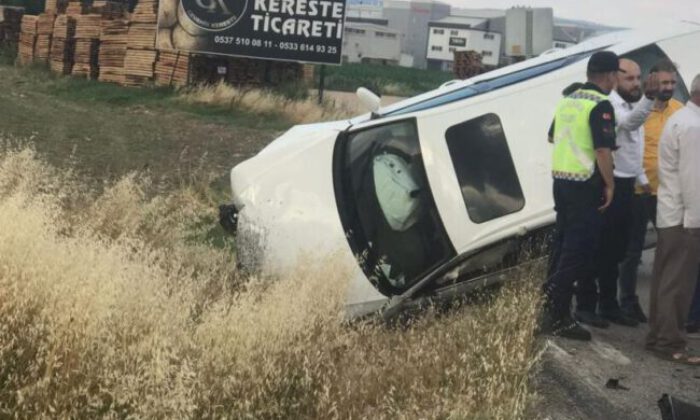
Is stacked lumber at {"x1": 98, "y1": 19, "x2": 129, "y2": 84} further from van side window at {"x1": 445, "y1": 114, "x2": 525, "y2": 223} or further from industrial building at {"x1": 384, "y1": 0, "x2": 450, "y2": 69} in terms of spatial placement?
industrial building at {"x1": 384, "y1": 0, "x2": 450, "y2": 69}

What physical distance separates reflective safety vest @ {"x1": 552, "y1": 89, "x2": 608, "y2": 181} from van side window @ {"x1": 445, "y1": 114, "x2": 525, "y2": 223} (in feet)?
2.16

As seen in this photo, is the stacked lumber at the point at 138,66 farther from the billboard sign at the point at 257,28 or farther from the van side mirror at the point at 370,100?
the van side mirror at the point at 370,100

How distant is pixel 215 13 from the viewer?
1973 centimetres

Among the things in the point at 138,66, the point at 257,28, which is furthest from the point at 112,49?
the point at 257,28

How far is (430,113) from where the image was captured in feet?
19.3

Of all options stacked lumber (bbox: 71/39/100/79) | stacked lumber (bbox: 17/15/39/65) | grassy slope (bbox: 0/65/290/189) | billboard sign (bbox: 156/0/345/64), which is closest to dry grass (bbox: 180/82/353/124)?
grassy slope (bbox: 0/65/290/189)

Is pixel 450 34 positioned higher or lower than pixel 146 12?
lower

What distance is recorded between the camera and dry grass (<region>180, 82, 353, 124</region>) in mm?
17812

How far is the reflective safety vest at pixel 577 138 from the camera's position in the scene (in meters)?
4.93

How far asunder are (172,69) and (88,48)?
10.9 feet

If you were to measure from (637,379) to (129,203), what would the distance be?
4.78m

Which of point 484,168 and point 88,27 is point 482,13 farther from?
point 484,168

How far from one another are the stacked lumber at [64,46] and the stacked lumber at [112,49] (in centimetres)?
160

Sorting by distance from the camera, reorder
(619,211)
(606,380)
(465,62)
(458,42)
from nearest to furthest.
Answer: (606,380) < (619,211) < (465,62) < (458,42)
